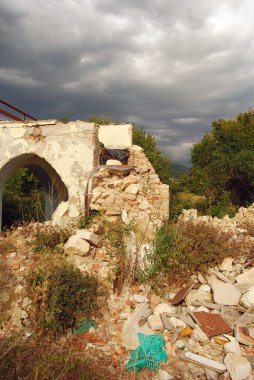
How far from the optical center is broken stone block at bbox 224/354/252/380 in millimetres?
3680

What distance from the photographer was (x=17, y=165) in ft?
29.7

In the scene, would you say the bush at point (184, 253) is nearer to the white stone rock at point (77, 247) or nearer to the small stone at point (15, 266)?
the white stone rock at point (77, 247)

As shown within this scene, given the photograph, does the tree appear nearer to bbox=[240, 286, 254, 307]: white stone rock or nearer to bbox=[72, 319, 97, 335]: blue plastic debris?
bbox=[240, 286, 254, 307]: white stone rock

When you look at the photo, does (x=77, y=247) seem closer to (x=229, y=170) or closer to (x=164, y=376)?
(x=164, y=376)

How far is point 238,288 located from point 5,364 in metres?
3.79

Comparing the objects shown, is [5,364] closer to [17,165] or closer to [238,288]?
[238,288]

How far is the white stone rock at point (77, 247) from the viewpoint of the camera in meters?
5.75

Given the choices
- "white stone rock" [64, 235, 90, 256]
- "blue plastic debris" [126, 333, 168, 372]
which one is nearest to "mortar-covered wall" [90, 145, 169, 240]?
"white stone rock" [64, 235, 90, 256]

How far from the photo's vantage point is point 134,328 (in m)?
4.43

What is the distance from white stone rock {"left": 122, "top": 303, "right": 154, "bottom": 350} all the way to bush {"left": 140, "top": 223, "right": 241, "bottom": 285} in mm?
789

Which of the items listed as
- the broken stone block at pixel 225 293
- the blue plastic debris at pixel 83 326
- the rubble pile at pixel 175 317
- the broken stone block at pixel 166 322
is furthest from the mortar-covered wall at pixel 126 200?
the blue plastic debris at pixel 83 326

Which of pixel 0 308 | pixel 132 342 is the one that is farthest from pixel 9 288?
pixel 132 342

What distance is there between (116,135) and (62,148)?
5128 mm

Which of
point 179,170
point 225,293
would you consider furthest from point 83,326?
point 179,170
